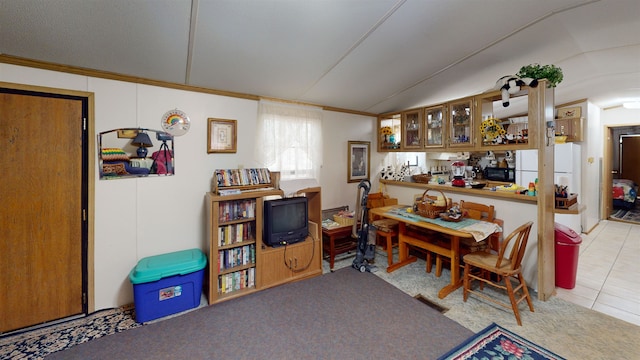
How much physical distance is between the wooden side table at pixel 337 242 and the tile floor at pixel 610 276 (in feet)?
7.63

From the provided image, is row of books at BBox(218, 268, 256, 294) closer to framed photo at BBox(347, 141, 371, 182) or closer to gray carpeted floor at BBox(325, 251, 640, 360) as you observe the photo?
gray carpeted floor at BBox(325, 251, 640, 360)

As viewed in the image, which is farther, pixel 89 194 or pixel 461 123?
pixel 461 123

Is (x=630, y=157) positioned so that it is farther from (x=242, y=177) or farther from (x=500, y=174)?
(x=242, y=177)

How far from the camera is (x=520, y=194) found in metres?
2.68

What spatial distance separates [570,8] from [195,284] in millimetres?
3853

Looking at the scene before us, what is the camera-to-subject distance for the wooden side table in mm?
3242

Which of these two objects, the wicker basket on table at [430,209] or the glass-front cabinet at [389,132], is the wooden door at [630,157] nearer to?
the glass-front cabinet at [389,132]

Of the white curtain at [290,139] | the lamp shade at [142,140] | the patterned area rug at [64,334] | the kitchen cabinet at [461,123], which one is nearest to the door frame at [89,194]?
the patterned area rug at [64,334]

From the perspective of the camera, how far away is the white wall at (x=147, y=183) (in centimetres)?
227

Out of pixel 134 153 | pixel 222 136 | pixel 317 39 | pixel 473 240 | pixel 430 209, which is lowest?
pixel 473 240

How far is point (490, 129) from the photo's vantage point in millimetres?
2879

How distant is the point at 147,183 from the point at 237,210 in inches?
35.8

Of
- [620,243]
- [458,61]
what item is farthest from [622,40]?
[620,243]

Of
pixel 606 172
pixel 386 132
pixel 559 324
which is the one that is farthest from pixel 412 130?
pixel 606 172
